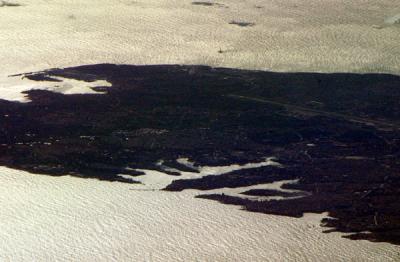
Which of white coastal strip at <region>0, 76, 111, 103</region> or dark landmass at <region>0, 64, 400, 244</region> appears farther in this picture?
white coastal strip at <region>0, 76, 111, 103</region>

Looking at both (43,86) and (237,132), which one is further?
(43,86)

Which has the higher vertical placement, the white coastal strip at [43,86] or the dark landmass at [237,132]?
the white coastal strip at [43,86]

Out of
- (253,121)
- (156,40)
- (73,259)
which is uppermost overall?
(156,40)

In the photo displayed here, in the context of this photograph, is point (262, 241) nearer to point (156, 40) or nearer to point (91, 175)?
point (91, 175)

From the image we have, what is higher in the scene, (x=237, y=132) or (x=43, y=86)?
(x=43, y=86)

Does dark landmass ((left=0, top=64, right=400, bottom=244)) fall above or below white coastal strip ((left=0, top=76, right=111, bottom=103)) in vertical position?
below

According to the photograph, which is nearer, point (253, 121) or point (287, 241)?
point (287, 241)

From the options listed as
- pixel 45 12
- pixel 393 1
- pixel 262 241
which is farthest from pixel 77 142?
pixel 393 1

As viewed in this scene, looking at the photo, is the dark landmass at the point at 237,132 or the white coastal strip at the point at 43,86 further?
the white coastal strip at the point at 43,86
